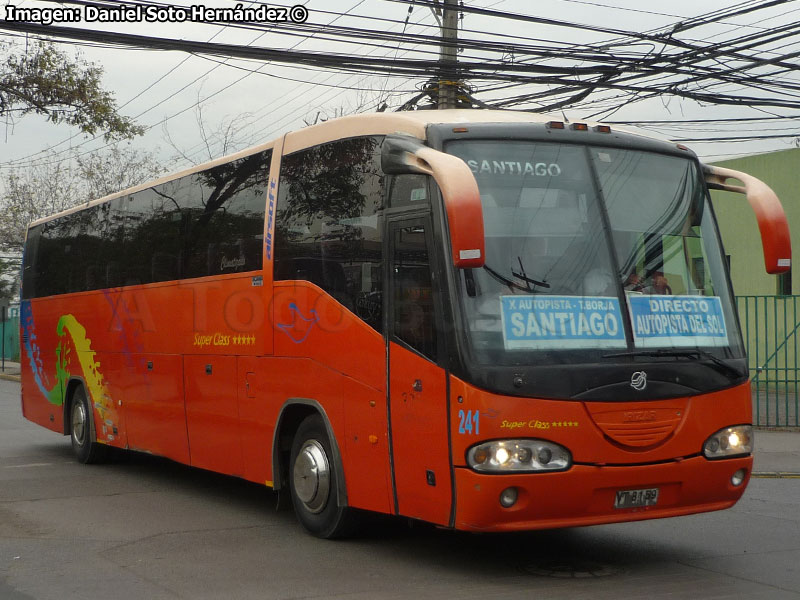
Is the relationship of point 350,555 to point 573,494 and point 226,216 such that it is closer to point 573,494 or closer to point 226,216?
point 573,494

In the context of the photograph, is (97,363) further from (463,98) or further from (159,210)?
(463,98)

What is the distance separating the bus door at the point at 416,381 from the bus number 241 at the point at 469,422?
0.15 m

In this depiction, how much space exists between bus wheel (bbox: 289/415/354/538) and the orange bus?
21 millimetres

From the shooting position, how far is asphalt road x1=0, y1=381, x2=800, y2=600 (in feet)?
21.6

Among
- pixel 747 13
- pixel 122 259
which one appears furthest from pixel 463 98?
pixel 122 259

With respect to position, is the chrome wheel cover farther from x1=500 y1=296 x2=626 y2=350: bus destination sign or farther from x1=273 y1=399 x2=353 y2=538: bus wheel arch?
x1=500 y1=296 x2=626 y2=350: bus destination sign

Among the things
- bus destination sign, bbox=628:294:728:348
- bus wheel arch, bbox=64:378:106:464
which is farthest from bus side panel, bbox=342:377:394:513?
bus wheel arch, bbox=64:378:106:464

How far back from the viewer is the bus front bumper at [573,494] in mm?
6438

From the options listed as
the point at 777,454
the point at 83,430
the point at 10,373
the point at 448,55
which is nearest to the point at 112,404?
the point at 83,430

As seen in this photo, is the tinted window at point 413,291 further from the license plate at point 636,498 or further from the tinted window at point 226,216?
the tinted window at point 226,216

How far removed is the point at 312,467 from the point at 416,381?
5.52 ft

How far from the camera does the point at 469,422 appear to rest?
6.45 m

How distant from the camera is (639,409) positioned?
672cm

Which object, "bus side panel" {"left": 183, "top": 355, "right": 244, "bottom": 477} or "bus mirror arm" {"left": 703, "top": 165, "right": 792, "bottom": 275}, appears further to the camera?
"bus side panel" {"left": 183, "top": 355, "right": 244, "bottom": 477}
